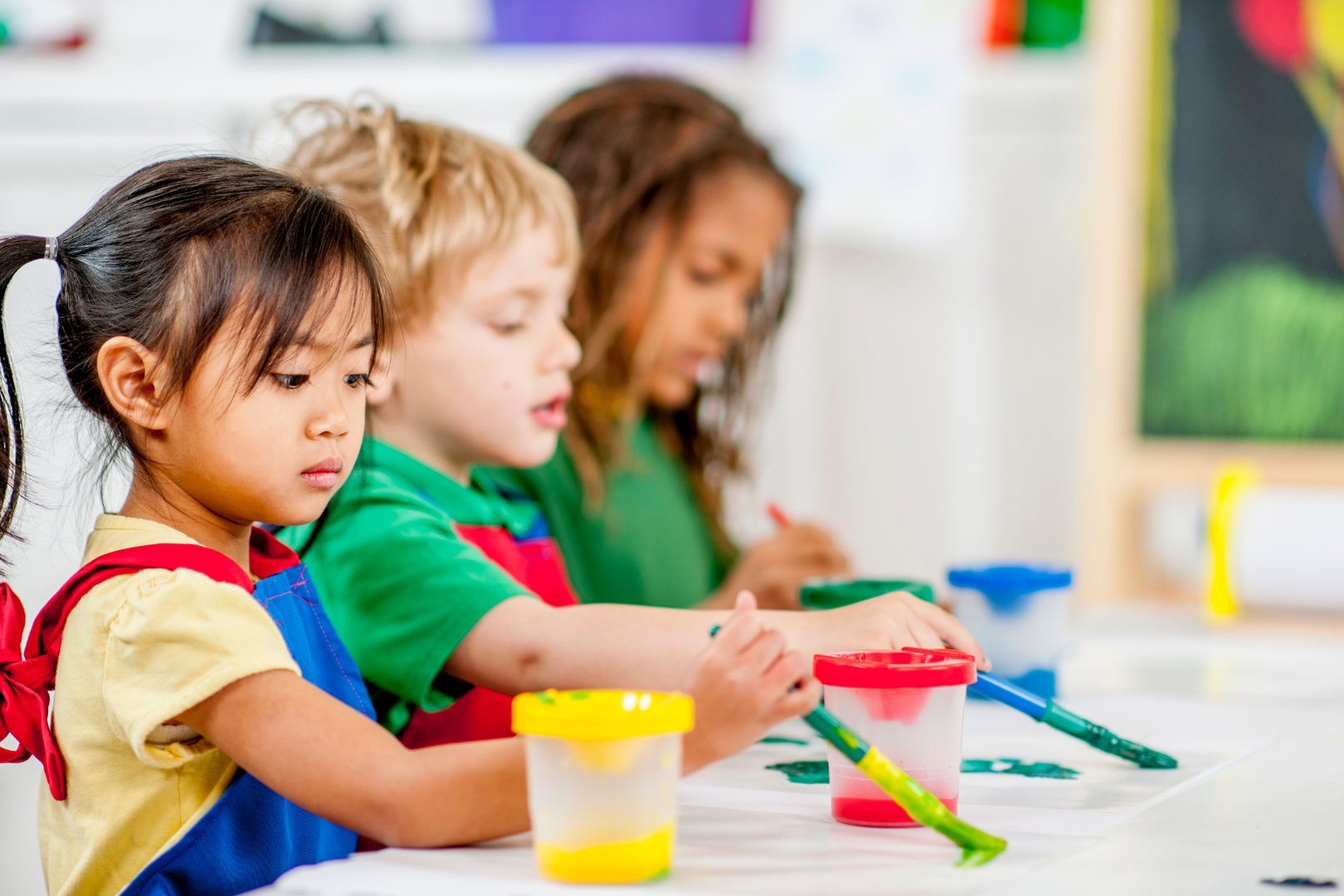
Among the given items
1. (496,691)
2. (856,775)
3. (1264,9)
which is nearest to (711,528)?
(496,691)

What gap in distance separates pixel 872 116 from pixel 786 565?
54.8 inches

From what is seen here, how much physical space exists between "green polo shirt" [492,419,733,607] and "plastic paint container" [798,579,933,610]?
16.4 inches

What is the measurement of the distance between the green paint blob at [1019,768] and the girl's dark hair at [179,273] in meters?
0.38

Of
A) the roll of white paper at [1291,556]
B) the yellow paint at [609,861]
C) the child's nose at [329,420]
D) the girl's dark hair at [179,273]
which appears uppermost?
the girl's dark hair at [179,273]

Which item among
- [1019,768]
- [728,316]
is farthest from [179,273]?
[728,316]

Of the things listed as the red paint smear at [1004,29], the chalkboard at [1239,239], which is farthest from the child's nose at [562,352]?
the red paint smear at [1004,29]

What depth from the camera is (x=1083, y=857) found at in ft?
2.08

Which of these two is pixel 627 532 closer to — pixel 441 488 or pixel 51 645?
pixel 441 488

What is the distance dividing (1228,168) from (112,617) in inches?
70.1

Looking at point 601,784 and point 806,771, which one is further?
point 806,771

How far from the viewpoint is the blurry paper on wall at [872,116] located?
248 cm

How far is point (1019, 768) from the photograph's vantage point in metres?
0.82

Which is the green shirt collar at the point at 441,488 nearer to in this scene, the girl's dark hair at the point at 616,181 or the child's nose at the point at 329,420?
the child's nose at the point at 329,420

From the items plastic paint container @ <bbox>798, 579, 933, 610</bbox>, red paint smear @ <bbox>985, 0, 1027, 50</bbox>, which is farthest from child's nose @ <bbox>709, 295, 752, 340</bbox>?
red paint smear @ <bbox>985, 0, 1027, 50</bbox>
